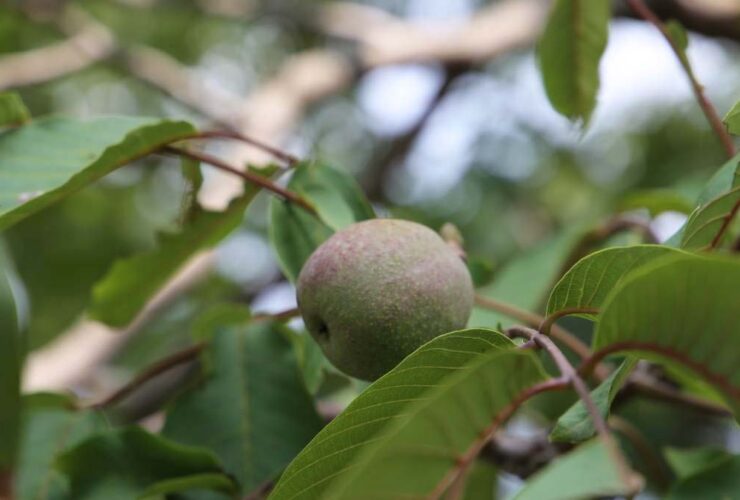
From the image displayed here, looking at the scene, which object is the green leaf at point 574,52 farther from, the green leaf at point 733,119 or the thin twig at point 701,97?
the green leaf at point 733,119

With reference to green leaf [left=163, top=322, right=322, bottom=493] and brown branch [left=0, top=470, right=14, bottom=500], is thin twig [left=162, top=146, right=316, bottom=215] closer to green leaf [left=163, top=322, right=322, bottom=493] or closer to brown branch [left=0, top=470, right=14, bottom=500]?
green leaf [left=163, top=322, right=322, bottom=493]

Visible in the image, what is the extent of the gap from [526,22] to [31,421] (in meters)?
1.97

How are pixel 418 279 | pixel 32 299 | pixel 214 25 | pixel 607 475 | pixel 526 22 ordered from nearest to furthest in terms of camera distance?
pixel 607 475 < pixel 418 279 < pixel 526 22 < pixel 32 299 < pixel 214 25

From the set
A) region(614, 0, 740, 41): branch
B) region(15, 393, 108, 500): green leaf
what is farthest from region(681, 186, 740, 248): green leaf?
region(614, 0, 740, 41): branch

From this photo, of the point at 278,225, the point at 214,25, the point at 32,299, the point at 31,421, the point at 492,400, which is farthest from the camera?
the point at 214,25

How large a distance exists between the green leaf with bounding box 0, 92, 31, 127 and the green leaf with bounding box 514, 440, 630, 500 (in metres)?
0.73

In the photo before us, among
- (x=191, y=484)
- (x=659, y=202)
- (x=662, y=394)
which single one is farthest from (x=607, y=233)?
(x=191, y=484)

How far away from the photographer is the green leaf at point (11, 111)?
96 cm

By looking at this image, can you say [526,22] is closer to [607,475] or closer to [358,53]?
[358,53]

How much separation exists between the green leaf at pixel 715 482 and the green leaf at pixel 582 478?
454 mm

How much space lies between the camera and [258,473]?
3.23 ft

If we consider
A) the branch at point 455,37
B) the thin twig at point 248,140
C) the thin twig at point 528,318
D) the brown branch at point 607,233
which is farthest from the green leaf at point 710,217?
the branch at point 455,37

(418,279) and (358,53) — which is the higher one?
(418,279)

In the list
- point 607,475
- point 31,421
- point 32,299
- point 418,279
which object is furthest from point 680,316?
point 32,299
